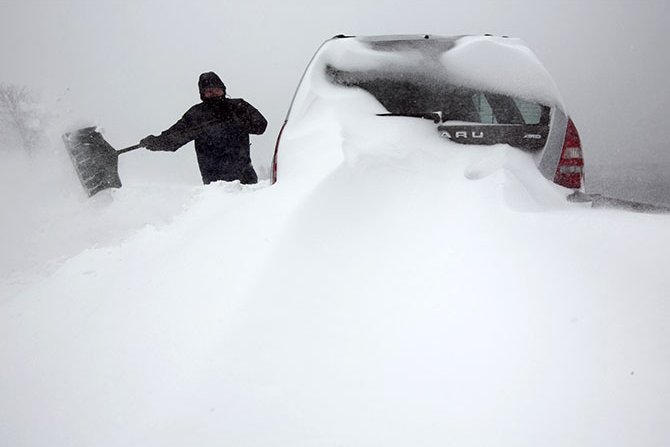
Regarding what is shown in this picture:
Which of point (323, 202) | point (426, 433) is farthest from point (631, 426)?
point (323, 202)

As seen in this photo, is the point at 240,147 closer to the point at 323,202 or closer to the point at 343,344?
the point at 323,202

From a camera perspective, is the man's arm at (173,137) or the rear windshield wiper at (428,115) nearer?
the rear windshield wiper at (428,115)

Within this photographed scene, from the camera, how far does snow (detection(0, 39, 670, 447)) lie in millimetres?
1136

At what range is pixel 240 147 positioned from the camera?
4.15m

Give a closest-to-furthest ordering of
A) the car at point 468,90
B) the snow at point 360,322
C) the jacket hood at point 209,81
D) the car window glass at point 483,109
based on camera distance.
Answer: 1. the snow at point 360,322
2. the car at point 468,90
3. the car window glass at point 483,109
4. the jacket hood at point 209,81

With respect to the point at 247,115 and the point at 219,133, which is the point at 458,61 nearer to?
the point at 247,115

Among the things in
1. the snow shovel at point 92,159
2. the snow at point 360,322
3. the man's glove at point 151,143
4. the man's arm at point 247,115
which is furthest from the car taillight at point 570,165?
the snow shovel at point 92,159

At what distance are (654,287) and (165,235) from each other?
7.38ft

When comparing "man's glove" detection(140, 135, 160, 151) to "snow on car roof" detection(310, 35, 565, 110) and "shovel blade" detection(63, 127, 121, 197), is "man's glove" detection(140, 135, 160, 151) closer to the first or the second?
"shovel blade" detection(63, 127, 121, 197)

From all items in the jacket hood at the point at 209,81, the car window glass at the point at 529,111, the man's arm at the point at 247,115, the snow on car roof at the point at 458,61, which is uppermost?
the snow on car roof at the point at 458,61

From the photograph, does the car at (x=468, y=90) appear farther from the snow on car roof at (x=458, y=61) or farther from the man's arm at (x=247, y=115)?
the man's arm at (x=247, y=115)

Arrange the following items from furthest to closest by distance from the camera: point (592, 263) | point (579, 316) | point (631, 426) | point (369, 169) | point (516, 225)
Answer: point (369, 169), point (516, 225), point (592, 263), point (579, 316), point (631, 426)

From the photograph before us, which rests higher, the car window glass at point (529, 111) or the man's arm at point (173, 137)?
the car window glass at point (529, 111)

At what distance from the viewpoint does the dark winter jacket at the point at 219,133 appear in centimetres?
399
